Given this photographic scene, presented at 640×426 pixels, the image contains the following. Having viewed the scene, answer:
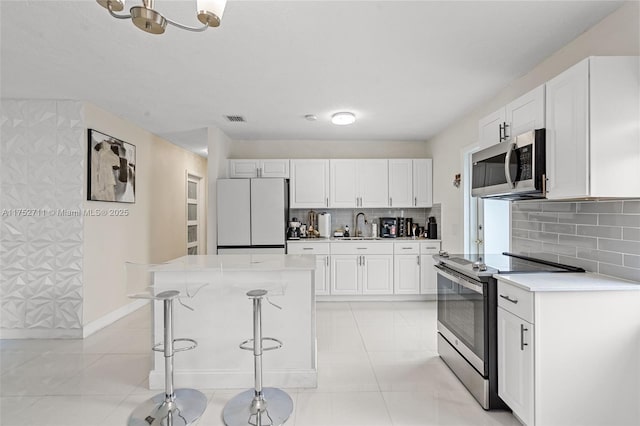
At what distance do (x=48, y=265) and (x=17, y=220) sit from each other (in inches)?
21.5

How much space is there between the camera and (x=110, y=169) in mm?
4250

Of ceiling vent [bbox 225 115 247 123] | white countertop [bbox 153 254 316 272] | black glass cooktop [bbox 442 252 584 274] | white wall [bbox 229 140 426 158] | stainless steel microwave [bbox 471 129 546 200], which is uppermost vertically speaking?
ceiling vent [bbox 225 115 247 123]

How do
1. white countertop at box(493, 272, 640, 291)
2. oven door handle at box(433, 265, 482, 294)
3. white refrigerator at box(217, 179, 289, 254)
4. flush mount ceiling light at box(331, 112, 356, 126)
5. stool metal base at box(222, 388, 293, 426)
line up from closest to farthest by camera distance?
white countertop at box(493, 272, 640, 291)
stool metal base at box(222, 388, 293, 426)
oven door handle at box(433, 265, 482, 294)
flush mount ceiling light at box(331, 112, 356, 126)
white refrigerator at box(217, 179, 289, 254)

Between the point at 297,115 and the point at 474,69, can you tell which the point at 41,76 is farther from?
the point at 474,69

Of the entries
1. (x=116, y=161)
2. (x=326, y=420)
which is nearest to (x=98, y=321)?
(x=116, y=161)

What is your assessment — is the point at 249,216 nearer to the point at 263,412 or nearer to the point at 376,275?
the point at 376,275

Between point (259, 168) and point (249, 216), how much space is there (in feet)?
2.76

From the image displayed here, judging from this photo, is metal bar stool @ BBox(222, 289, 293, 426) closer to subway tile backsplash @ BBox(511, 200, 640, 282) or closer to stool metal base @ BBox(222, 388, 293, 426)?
stool metal base @ BBox(222, 388, 293, 426)

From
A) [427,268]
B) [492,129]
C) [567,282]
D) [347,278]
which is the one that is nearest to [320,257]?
[347,278]

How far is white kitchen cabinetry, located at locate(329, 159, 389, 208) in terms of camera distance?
5.48 meters

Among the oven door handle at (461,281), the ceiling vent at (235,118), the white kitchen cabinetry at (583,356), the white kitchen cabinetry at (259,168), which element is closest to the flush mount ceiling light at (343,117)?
the ceiling vent at (235,118)

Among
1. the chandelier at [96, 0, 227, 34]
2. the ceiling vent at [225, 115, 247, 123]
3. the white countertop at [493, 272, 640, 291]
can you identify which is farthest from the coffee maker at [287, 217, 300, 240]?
the chandelier at [96, 0, 227, 34]

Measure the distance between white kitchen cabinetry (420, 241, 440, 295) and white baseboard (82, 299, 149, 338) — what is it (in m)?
3.84

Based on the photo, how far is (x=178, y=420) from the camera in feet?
7.49
